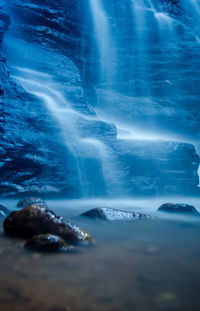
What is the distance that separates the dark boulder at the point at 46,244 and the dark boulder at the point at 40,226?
0.43 meters

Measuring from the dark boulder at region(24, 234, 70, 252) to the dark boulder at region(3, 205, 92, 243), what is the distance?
432 millimetres

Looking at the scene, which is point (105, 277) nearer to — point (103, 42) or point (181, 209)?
point (181, 209)

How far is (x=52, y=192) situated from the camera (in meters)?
10.8

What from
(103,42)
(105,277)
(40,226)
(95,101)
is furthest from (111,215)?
(103,42)

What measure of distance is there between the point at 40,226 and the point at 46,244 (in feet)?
2.40

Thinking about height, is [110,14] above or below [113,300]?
above

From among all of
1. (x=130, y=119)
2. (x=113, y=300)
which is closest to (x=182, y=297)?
(x=113, y=300)

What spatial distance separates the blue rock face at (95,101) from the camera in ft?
36.2

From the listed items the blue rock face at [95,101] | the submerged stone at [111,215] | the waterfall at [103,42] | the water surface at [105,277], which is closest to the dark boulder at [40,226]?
the water surface at [105,277]

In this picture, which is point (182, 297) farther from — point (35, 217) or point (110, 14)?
point (110, 14)

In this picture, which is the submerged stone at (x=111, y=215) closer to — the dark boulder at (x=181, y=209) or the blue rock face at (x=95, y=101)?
the dark boulder at (x=181, y=209)

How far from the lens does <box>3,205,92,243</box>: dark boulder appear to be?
3.75 metres

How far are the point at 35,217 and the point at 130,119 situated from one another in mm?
16151

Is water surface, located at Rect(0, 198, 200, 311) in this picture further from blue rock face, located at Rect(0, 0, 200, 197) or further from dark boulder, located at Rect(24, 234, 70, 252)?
blue rock face, located at Rect(0, 0, 200, 197)
